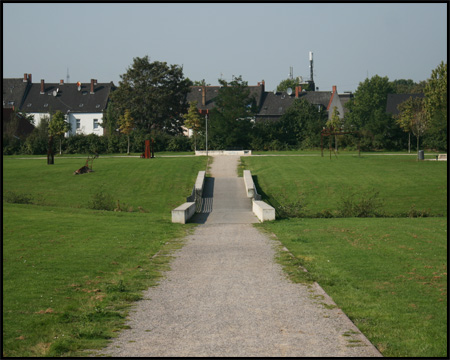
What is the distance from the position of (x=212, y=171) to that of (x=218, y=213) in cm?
1491

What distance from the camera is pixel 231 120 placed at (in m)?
63.8

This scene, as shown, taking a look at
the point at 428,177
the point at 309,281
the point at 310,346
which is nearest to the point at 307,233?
the point at 309,281

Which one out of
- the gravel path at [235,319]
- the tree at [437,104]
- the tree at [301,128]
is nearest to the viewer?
the gravel path at [235,319]

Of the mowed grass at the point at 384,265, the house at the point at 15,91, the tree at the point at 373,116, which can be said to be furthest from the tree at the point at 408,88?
the mowed grass at the point at 384,265

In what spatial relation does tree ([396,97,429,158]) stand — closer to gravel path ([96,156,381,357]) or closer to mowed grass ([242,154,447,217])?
mowed grass ([242,154,447,217])

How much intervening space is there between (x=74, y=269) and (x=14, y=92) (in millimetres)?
91193

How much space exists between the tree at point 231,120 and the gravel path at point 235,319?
5158cm

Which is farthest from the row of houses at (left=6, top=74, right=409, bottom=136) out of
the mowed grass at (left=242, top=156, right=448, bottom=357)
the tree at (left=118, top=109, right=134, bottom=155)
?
the mowed grass at (left=242, top=156, right=448, bottom=357)

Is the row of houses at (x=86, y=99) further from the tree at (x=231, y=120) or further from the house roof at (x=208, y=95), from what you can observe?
the tree at (x=231, y=120)

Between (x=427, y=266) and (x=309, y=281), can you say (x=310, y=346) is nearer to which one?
(x=309, y=281)

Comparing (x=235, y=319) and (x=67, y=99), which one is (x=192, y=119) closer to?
(x=67, y=99)

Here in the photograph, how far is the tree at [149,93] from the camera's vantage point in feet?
259

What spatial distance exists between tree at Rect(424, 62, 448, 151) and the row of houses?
30891mm

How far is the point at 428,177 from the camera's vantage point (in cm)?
3609
